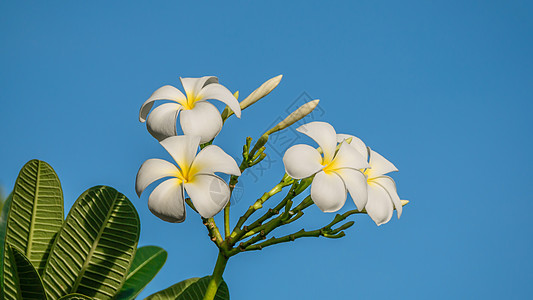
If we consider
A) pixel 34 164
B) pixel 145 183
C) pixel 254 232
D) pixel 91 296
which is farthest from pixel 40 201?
pixel 254 232

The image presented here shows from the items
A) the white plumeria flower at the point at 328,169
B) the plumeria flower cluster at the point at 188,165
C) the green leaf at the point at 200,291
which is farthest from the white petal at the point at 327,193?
the green leaf at the point at 200,291

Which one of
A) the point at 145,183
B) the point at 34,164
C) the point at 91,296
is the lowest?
the point at 91,296

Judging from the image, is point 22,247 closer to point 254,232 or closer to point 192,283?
point 192,283

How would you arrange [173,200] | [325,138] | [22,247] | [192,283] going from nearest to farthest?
[173,200], [325,138], [22,247], [192,283]

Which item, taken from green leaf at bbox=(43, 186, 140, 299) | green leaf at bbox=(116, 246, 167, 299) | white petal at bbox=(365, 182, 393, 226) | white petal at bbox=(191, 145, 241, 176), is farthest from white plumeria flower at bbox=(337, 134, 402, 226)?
green leaf at bbox=(116, 246, 167, 299)

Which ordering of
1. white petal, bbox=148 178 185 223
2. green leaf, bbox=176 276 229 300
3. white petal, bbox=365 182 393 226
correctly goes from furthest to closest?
green leaf, bbox=176 276 229 300 < white petal, bbox=365 182 393 226 < white petal, bbox=148 178 185 223

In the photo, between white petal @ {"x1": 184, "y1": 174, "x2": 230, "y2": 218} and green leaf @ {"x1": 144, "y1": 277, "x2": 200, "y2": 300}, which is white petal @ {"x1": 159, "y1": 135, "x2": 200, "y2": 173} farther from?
green leaf @ {"x1": 144, "y1": 277, "x2": 200, "y2": 300}

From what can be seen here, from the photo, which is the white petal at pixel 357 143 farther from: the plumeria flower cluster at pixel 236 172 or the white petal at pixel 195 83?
the white petal at pixel 195 83
